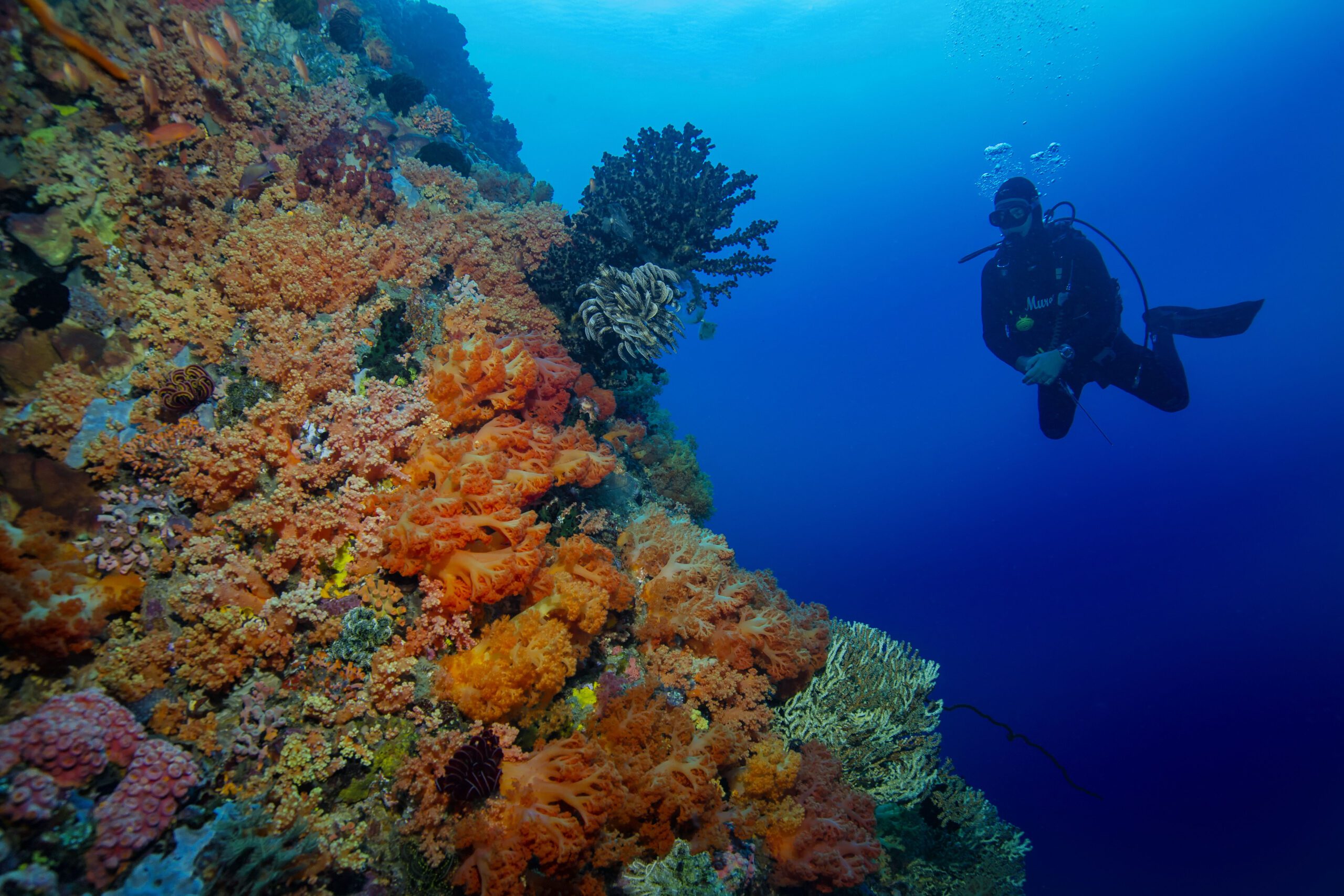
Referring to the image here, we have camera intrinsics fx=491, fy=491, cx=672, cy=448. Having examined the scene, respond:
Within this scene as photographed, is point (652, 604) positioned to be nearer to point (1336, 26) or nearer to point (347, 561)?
point (347, 561)

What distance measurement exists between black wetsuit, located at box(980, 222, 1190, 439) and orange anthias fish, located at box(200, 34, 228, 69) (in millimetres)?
15102

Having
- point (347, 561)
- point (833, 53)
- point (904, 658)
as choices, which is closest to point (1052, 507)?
point (833, 53)

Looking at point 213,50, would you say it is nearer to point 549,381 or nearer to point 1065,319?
point 549,381

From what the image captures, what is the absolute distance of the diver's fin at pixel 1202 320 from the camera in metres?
13.3

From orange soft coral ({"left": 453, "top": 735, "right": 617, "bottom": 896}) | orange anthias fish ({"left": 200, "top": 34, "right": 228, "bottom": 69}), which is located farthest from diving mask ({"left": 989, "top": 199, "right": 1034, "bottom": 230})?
orange anthias fish ({"left": 200, "top": 34, "right": 228, "bottom": 69})

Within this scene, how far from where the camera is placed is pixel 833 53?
6931 centimetres

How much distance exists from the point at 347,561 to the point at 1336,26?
97.2m

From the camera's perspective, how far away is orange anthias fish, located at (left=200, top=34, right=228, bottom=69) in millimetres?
5949

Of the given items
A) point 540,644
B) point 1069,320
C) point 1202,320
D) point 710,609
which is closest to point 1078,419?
point 1202,320

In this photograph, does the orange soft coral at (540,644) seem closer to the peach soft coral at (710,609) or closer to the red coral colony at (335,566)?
the red coral colony at (335,566)

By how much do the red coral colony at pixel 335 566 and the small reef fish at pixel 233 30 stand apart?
0.17 meters

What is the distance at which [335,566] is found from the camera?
369 cm

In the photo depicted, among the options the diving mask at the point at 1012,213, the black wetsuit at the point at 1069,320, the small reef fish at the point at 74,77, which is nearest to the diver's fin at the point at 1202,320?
the black wetsuit at the point at 1069,320

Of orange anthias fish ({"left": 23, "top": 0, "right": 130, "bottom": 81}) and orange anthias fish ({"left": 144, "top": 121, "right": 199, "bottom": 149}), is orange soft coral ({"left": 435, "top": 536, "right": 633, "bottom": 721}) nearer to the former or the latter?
orange anthias fish ({"left": 144, "top": 121, "right": 199, "bottom": 149})
